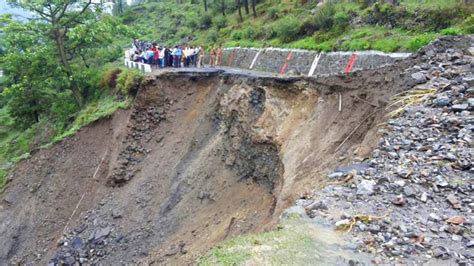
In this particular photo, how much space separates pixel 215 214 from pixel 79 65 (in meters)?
17.6

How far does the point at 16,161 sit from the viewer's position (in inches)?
819

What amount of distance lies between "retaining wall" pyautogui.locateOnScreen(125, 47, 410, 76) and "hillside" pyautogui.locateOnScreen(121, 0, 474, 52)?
25.1 inches

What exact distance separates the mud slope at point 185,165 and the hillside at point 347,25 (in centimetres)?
486

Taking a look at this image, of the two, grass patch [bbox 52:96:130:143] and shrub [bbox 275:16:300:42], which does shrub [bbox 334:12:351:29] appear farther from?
grass patch [bbox 52:96:130:143]

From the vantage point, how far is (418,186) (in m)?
7.40

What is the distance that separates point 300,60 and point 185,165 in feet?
23.5

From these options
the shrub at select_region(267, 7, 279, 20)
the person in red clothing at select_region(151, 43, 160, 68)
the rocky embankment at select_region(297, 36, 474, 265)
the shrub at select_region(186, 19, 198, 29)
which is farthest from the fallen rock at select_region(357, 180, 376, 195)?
the shrub at select_region(186, 19, 198, 29)

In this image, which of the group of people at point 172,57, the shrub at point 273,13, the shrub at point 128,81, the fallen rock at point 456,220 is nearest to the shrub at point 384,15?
the group of people at point 172,57

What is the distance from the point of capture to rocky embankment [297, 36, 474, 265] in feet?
20.1

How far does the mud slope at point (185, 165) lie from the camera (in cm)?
1130

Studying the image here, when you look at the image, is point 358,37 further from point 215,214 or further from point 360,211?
point 360,211

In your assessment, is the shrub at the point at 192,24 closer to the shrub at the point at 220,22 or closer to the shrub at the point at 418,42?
the shrub at the point at 220,22

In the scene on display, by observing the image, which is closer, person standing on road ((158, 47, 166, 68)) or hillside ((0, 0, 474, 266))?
hillside ((0, 0, 474, 266))

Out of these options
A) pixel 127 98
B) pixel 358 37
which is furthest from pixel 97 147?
pixel 358 37
